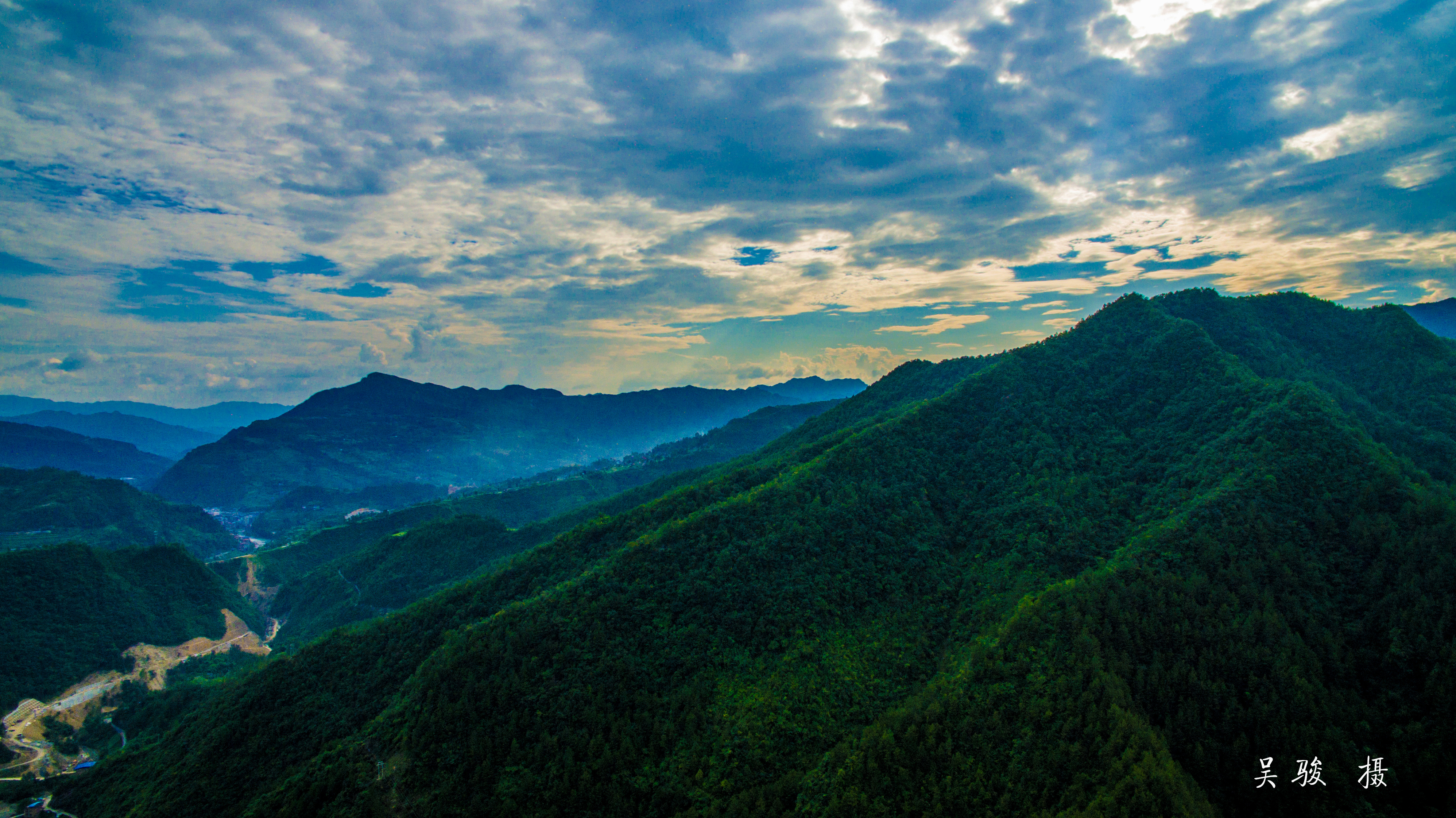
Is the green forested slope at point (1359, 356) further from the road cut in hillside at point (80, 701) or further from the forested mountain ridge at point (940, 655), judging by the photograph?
the road cut in hillside at point (80, 701)

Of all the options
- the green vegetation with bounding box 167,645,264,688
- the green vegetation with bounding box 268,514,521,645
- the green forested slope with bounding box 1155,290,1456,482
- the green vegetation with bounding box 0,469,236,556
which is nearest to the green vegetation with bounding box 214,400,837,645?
the green vegetation with bounding box 268,514,521,645

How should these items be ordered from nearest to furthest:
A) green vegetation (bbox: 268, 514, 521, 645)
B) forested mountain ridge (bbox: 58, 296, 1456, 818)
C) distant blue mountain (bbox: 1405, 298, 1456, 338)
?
forested mountain ridge (bbox: 58, 296, 1456, 818) < green vegetation (bbox: 268, 514, 521, 645) < distant blue mountain (bbox: 1405, 298, 1456, 338)

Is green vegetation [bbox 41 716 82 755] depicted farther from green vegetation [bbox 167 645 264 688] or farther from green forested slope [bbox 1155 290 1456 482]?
green forested slope [bbox 1155 290 1456 482]

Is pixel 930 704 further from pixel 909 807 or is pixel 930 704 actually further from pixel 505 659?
pixel 505 659

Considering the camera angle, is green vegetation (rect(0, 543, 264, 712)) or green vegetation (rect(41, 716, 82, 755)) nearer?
green vegetation (rect(41, 716, 82, 755))

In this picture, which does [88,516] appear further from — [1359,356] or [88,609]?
[1359,356]

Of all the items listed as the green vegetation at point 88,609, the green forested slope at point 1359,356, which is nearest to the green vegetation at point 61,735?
the green vegetation at point 88,609
